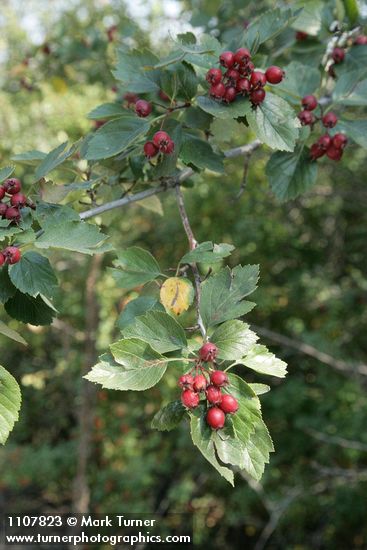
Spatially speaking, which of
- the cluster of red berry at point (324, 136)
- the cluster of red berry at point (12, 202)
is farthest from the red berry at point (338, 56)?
the cluster of red berry at point (12, 202)

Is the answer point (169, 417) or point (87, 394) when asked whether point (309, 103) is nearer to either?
point (169, 417)

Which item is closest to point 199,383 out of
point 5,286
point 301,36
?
point 5,286

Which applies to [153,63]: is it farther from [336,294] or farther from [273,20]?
[336,294]

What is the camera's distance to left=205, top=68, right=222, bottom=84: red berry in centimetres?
96

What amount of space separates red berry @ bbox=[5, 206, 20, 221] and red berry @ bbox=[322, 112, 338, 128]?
68 cm

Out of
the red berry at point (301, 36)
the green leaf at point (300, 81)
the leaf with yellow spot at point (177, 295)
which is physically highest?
the green leaf at point (300, 81)

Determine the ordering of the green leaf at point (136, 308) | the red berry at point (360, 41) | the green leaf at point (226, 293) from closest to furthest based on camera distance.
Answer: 1. the green leaf at point (226, 293)
2. the green leaf at point (136, 308)
3. the red berry at point (360, 41)

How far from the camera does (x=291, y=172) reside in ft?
3.99

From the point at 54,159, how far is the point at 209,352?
17.3 inches

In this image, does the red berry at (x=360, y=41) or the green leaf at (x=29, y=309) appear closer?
the green leaf at (x=29, y=309)

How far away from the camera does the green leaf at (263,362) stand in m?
0.77

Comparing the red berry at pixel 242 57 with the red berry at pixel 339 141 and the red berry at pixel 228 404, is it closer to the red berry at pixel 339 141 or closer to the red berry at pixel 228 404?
the red berry at pixel 339 141

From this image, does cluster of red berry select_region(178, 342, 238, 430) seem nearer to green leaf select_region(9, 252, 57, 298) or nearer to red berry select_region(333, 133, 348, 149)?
green leaf select_region(9, 252, 57, 298)

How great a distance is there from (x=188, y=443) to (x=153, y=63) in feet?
12.1
